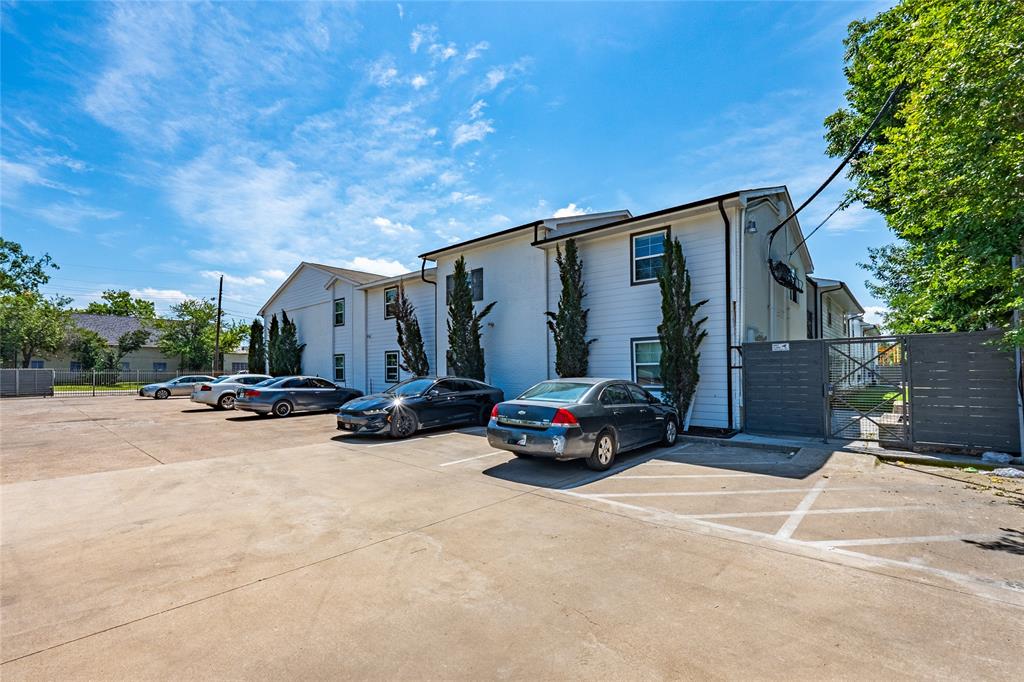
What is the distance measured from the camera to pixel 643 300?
12.4 m

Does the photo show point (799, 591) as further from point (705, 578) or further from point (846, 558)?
point (846, 558)

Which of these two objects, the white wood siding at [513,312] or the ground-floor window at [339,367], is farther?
the ground-floor window at [339,367]

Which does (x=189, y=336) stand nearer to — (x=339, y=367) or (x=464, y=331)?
(x=339, y=367)

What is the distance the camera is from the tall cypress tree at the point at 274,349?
2614 centimetres

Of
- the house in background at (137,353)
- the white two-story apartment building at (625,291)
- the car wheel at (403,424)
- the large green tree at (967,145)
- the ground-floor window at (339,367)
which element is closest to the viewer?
the large green tree at (967,145)

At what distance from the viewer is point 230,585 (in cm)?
362

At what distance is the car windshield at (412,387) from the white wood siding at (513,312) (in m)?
4.02

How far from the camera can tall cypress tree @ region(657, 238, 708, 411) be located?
1110cm

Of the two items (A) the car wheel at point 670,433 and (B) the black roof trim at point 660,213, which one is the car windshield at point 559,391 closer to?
(A) the car wheel at point 670,433

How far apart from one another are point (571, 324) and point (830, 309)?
18322 mm

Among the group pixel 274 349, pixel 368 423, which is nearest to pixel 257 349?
pixel 274 349

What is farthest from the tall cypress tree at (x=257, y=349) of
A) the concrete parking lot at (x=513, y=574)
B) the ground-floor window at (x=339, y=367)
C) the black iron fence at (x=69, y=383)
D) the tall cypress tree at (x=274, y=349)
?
the concrete parking lot at (x=513, y=574)

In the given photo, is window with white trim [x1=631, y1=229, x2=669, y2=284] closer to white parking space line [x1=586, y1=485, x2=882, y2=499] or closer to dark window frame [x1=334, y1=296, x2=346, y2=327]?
white parking space line [x1=586, y1=485, x2=882, y2=499]

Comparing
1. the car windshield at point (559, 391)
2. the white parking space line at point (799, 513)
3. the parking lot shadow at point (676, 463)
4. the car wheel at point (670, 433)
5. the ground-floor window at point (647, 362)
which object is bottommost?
the parking lot shadow at point (676, 463)
